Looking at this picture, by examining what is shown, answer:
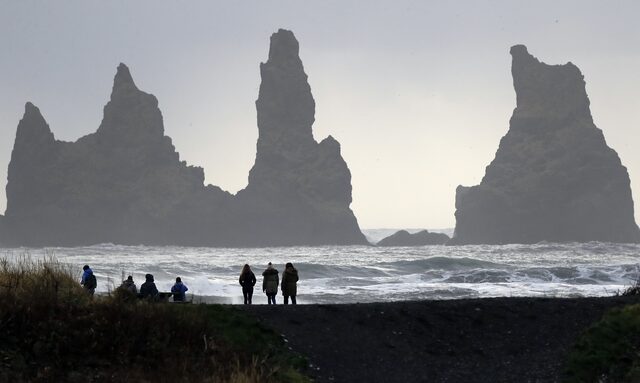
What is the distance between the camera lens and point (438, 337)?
69.0 feet

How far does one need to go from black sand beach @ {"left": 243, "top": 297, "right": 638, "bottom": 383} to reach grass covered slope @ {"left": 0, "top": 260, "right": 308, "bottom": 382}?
1568 mm

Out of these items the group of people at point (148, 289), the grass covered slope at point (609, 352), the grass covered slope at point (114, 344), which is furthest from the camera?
the group of people at point (148, 289)

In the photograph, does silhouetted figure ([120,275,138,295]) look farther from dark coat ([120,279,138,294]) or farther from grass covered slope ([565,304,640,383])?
grass covered slope ([565,304,640,383])

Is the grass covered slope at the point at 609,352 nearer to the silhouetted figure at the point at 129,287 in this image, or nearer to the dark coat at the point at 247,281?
the silhouetted figure at the point at 129,287

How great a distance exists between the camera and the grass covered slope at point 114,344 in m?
15.3

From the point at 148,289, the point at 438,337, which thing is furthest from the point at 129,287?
the point at 438,337

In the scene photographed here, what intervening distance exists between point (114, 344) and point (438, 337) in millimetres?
8192

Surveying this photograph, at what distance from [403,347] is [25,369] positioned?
8.51 metres

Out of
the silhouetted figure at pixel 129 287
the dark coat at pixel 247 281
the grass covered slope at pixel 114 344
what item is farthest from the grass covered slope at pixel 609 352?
the dark coat at pixel 247 281

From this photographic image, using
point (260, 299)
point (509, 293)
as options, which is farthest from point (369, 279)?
point (260, 299)

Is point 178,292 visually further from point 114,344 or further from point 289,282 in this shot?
point 114,344

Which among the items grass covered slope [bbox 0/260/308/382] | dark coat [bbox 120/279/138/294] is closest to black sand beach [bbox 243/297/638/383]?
grass covered slope [bbox 0/260/308/382]

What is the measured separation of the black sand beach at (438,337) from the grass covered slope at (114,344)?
5.15 feet

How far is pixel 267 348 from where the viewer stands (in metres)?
18.4
